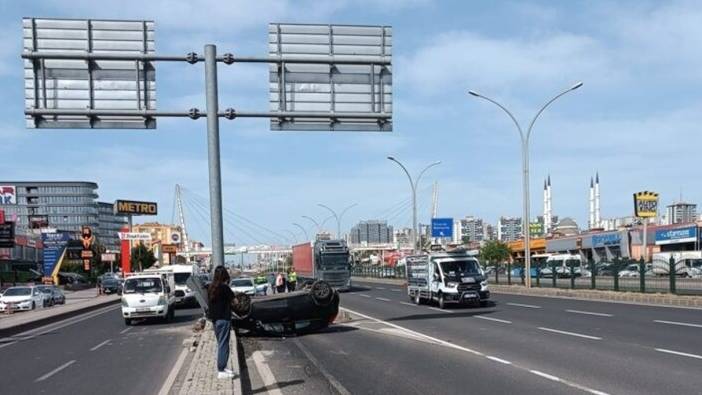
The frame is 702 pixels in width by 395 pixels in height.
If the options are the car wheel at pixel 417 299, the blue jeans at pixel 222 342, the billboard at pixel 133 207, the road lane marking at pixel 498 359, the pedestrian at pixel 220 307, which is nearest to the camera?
the blue jeans at pixel 222 342

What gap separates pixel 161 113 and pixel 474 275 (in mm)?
17165

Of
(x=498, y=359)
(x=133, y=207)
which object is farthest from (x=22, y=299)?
(x=133, y=207)

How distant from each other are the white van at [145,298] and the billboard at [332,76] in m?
11.4

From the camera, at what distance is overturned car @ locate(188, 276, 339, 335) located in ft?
68.6

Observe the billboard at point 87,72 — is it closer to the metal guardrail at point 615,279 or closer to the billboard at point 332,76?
the billboard at point 332,76

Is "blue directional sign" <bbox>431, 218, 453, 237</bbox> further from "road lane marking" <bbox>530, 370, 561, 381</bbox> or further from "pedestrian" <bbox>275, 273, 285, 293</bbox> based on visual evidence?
"road lane marking" <bbox>530, 370, 561, 381</bbox>

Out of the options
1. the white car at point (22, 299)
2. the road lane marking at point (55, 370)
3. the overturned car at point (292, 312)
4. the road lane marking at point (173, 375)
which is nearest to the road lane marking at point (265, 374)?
the road lane marking at point (173, 375)

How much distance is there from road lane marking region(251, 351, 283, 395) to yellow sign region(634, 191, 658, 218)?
2508 inches

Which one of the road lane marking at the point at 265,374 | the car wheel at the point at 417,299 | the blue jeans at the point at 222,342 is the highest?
the blue jeans at the point at 222,342

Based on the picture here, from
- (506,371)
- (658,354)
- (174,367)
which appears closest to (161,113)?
(174,367)

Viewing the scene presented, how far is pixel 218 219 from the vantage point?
61.9ft

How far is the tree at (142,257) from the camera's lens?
355 feet

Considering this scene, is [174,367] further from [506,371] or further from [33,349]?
[33,349]

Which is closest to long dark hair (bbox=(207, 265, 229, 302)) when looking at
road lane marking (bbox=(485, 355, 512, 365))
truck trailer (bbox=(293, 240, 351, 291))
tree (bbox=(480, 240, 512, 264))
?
road lane marking (bbox=(485, 355, 512, 365))
